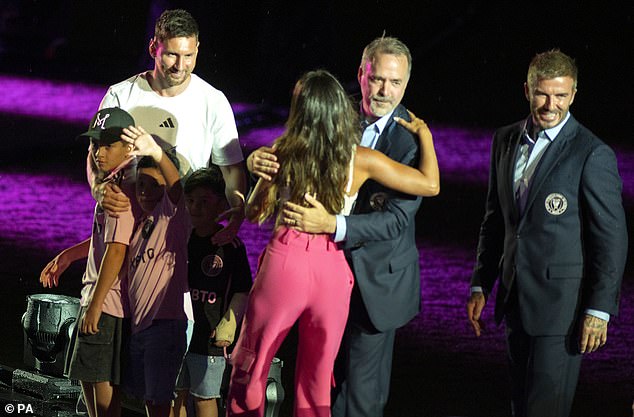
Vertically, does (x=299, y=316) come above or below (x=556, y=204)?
below

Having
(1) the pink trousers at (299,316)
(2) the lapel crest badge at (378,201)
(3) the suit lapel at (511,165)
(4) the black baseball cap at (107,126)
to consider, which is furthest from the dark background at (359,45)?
(1) the pink trousers at (299,316)

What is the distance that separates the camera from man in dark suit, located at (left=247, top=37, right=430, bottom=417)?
13.7ft

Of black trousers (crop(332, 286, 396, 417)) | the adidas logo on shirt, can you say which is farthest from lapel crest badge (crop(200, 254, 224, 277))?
black trousers (crop(332, 286, 396, 417))

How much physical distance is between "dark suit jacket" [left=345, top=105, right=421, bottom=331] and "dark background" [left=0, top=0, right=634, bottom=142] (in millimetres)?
5838

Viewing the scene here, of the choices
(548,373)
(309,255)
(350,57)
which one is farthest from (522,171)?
(350,57)

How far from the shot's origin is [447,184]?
8.93m

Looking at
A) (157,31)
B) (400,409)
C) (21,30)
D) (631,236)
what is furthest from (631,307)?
(21,30)

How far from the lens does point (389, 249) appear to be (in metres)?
4.22

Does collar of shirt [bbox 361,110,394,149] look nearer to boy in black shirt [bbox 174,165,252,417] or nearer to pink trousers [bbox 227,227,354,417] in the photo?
pink trousers [bbox 227,227,354,417]

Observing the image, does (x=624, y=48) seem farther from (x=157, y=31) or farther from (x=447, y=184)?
(x=157, y=31)

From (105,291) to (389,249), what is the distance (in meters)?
1.05

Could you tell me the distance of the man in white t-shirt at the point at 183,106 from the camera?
4.62 metres

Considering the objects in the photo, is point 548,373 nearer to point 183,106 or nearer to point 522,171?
point 522,171

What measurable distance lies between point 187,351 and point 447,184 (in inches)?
178
